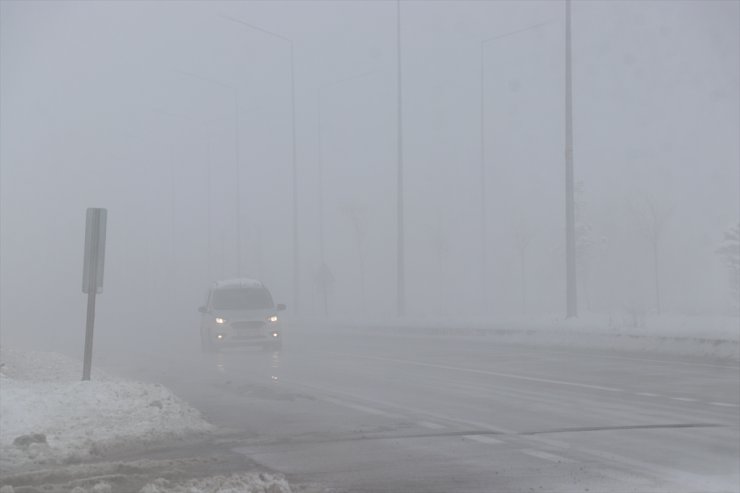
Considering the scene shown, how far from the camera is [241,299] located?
3441 cm

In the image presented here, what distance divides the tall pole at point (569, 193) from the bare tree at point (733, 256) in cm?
5686

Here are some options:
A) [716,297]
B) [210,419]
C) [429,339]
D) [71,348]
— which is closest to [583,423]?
[210,419]

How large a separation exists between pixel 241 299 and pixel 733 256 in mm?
65441

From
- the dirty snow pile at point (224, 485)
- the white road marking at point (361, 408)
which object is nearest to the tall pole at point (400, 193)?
the white road marking at point (361, 408)

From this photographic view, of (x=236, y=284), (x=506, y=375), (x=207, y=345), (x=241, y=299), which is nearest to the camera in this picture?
(x=506, y=375)

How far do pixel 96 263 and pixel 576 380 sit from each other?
28.8 ft

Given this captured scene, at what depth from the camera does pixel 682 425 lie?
13.8 m

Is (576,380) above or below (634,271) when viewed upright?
below

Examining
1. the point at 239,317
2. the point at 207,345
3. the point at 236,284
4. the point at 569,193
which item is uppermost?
the point at 569,193

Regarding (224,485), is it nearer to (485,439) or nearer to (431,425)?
(485,439)

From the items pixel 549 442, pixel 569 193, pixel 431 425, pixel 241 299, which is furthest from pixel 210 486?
pixel 569 193

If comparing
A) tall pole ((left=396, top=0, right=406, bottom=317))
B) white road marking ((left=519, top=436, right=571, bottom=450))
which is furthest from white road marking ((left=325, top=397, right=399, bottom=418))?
tall pole ((left=396, top=0, right=406, bottom=317))

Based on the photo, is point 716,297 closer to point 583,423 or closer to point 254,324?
point 254,324

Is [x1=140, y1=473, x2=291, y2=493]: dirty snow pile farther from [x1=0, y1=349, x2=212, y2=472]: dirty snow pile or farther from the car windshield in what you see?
the car windshield
